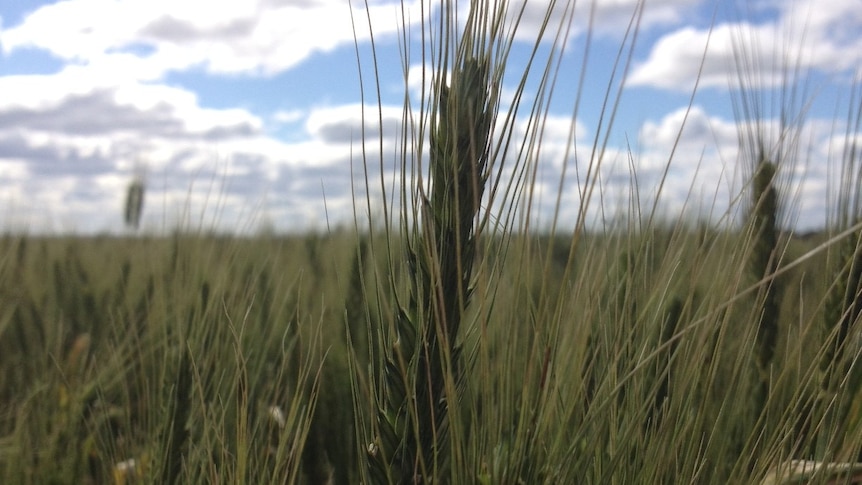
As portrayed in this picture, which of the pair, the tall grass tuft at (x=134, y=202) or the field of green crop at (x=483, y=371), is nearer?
the field of green crop at (x=483, y=371)

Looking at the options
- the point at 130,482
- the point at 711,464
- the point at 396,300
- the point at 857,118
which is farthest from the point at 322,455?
the point at 857,118

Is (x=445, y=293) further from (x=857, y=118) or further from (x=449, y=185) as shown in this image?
(x=857, y=118)

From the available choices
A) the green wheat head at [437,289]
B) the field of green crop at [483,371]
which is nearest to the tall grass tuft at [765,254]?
the field of green crop at [483,371]

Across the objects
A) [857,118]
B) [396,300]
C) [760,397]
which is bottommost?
[760,397]

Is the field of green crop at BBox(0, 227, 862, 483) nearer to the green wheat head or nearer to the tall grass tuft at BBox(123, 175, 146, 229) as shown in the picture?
the green wheat head

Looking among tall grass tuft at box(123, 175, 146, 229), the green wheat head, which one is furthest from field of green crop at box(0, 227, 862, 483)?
tall grass tuft at box(123, 175, 146, 229)

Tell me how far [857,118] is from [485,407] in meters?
1.09

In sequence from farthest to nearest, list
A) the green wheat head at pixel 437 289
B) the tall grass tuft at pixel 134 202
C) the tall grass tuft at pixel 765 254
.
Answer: the tall grass tuft at pixel 134 202 < the tall grass tuft at pixel 765 254 < the green wheat head at pixel 437 289

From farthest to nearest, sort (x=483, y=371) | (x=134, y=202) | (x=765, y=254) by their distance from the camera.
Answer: (x=134, y=202) → (x=765, y=254) → (x=483, y=371)

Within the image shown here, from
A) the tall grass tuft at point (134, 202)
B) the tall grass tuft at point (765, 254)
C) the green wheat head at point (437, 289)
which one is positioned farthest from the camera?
the tall grass tuft at point (134, 202)

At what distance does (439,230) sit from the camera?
908mm

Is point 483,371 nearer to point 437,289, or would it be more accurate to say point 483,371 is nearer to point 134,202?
point 437,289

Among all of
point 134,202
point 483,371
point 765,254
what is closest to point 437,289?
point 483,371

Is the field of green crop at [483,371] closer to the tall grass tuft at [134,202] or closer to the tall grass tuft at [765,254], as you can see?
the tall grass tuft at [765,254]
